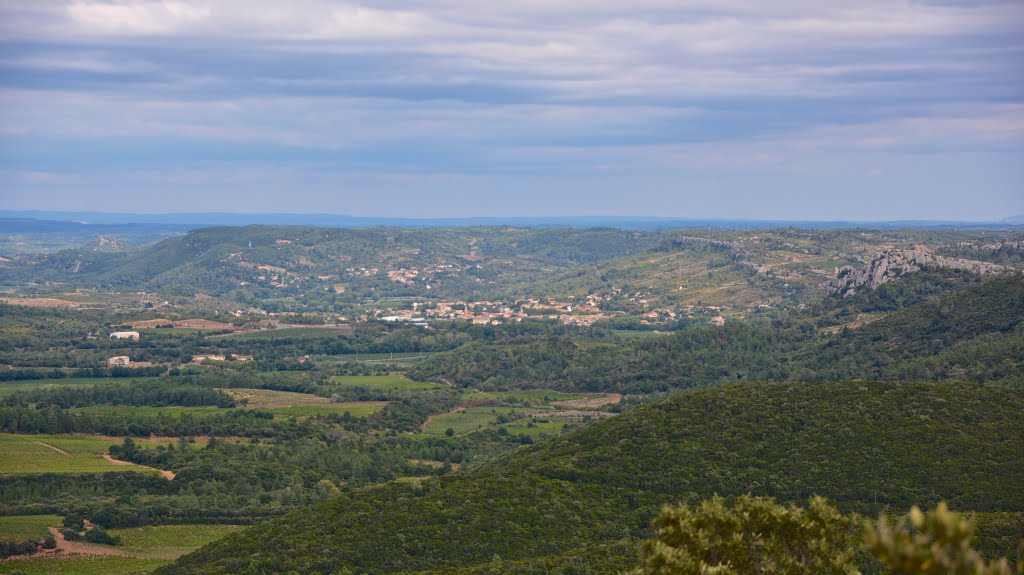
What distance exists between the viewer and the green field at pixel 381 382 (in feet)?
485

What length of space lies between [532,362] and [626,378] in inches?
836

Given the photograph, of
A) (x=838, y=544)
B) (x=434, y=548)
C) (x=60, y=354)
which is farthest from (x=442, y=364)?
(x=838, y=544)

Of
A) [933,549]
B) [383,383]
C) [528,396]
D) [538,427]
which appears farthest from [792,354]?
→ [933,549]

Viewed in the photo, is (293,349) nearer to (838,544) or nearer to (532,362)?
(532,362)

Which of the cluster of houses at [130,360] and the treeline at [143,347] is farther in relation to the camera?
the cluster of houses at [130,360]

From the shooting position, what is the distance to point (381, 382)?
153500mm

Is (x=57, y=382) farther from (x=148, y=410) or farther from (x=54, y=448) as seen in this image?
(x=54, y=448)

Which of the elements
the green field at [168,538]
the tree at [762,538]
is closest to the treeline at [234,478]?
the green field at [168,538]

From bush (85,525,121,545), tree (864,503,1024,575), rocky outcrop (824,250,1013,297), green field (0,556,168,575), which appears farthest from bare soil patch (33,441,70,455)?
rocky outcrop (824,250,1013,297)

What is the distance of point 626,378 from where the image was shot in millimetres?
145125

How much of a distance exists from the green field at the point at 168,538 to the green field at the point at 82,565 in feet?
7.70

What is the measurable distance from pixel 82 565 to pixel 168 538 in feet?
31.4

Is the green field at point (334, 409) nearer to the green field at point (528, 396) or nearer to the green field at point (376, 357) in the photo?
the green field at point (528, 396)

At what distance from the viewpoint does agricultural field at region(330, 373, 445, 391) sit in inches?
5802
